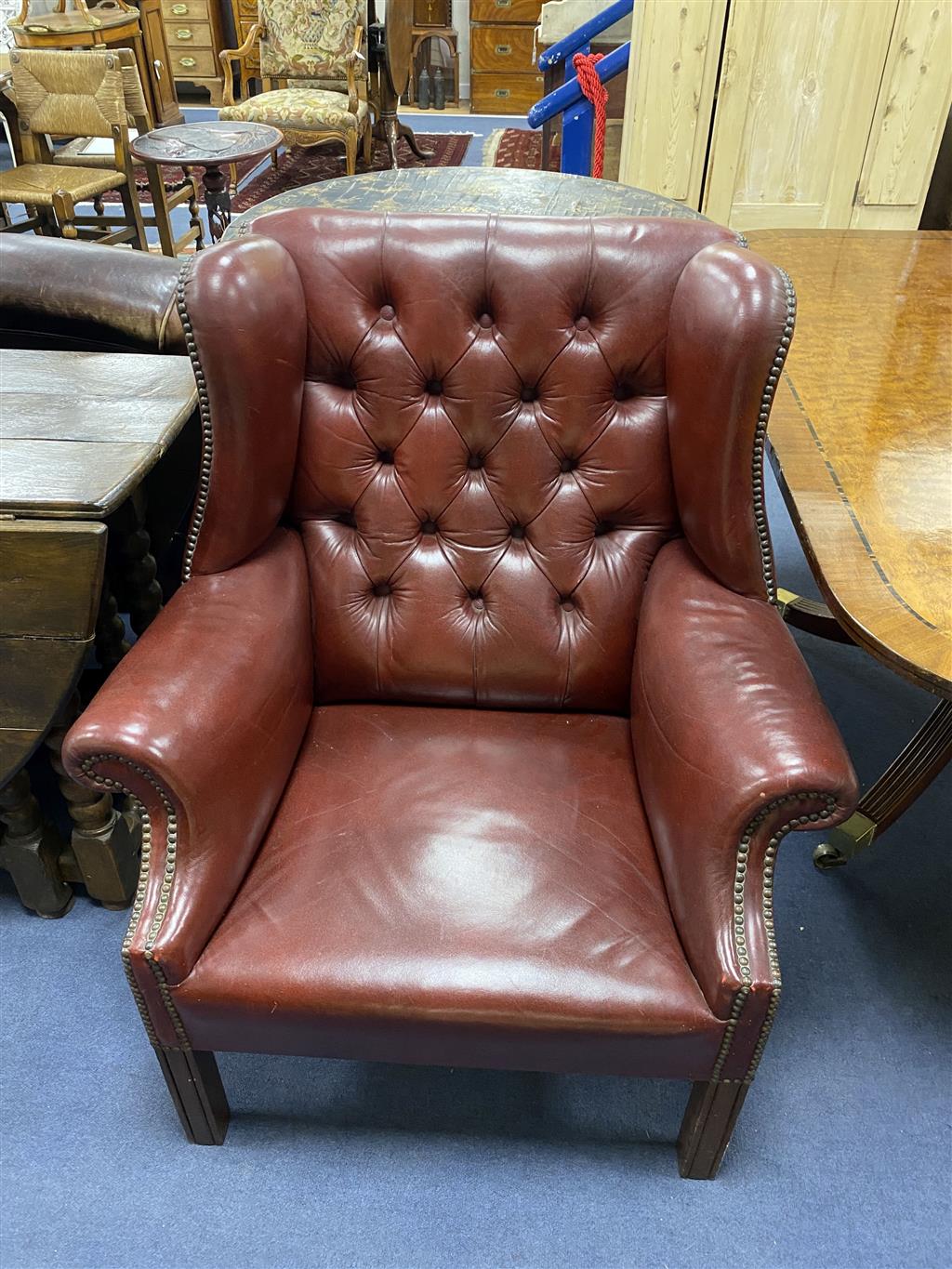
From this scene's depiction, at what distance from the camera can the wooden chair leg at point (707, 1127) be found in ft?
3.84

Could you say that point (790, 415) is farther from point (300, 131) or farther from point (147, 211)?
point (147, 211)

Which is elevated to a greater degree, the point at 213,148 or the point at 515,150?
the point at 213,148

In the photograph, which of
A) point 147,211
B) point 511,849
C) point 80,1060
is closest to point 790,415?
point 511,849

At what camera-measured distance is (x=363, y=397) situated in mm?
1414

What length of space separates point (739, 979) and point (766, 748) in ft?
0.84

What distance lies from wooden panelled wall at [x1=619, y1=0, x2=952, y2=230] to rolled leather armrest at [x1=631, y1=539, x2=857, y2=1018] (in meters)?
2.64

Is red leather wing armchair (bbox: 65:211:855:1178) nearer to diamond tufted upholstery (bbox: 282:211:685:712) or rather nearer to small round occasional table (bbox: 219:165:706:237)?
diamond tufted upholstery (bbox: 282:211:685:712)

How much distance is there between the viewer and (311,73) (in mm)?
5398

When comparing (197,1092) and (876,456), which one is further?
(876,456)

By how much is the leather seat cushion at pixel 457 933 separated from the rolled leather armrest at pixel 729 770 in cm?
6

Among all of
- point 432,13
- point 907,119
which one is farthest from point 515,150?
point 907,119

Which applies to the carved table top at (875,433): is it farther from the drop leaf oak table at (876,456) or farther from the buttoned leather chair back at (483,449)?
the buttoned leather chair back at (483,449)

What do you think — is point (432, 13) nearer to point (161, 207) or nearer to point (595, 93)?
point (161, 207)

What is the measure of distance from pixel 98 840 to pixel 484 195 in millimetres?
1761
